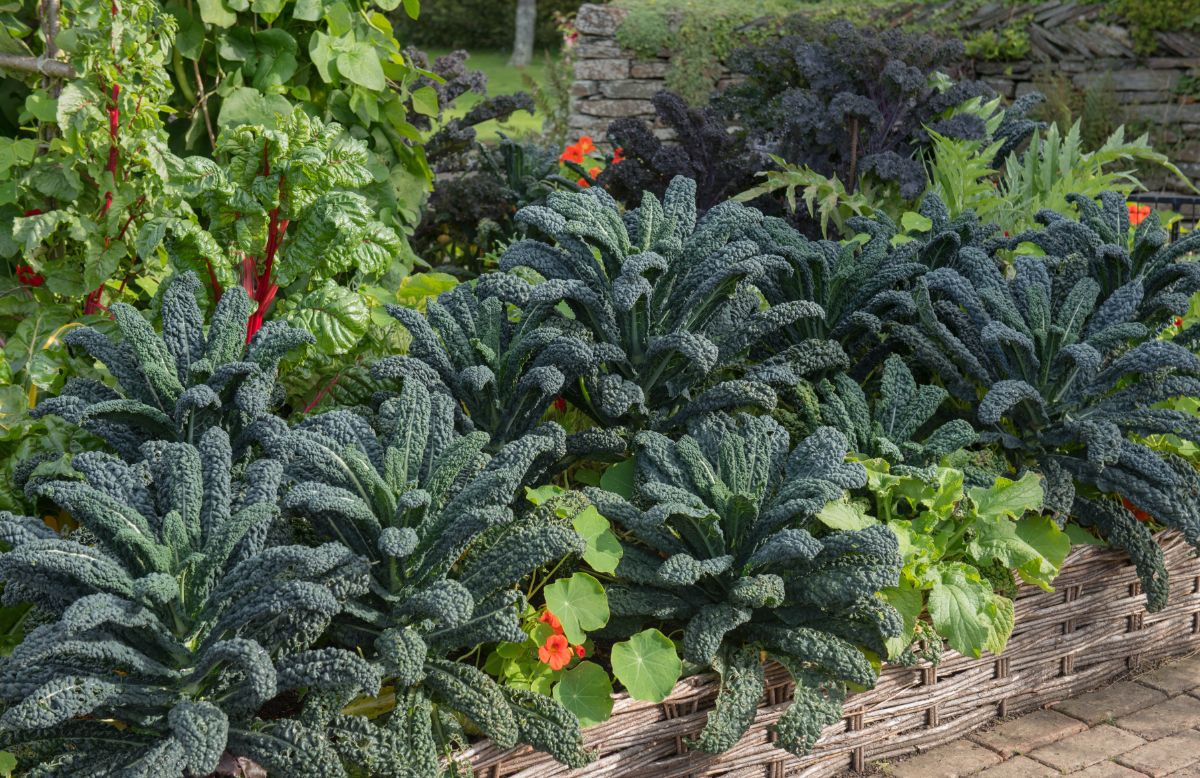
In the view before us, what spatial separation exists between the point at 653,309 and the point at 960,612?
1014 millimetres

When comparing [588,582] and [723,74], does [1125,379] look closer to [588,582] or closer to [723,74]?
[588,582]

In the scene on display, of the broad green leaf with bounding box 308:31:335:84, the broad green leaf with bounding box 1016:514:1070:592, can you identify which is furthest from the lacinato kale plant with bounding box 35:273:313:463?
the broad green leaf with bounding box 1016:514:1070:592

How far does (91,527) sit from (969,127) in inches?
124

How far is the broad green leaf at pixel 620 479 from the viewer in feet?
8.81

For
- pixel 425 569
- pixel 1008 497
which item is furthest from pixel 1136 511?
pixel 425 569

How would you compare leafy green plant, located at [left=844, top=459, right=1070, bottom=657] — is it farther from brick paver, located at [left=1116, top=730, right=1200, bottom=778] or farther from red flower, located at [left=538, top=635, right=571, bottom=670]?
red flower, located at [left=538, top=635, right=571, bottom=670]

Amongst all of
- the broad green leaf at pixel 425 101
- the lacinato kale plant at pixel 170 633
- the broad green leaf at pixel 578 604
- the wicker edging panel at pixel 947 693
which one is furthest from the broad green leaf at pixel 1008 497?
the broad green leaf at pixel 425 101

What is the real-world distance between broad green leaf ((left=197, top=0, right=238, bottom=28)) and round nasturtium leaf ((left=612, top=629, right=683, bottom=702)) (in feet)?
6.98

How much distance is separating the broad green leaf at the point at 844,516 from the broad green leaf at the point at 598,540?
Result: 0.46 metres

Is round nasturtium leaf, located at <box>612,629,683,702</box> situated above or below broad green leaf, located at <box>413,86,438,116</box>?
below

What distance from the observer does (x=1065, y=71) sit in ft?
32.4

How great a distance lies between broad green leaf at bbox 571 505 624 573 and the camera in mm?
2350

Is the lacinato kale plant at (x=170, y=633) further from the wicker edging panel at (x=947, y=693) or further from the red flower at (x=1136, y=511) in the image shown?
the red flower at (x=1136, y=511)

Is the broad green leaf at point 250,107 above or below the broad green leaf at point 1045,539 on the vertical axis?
above
